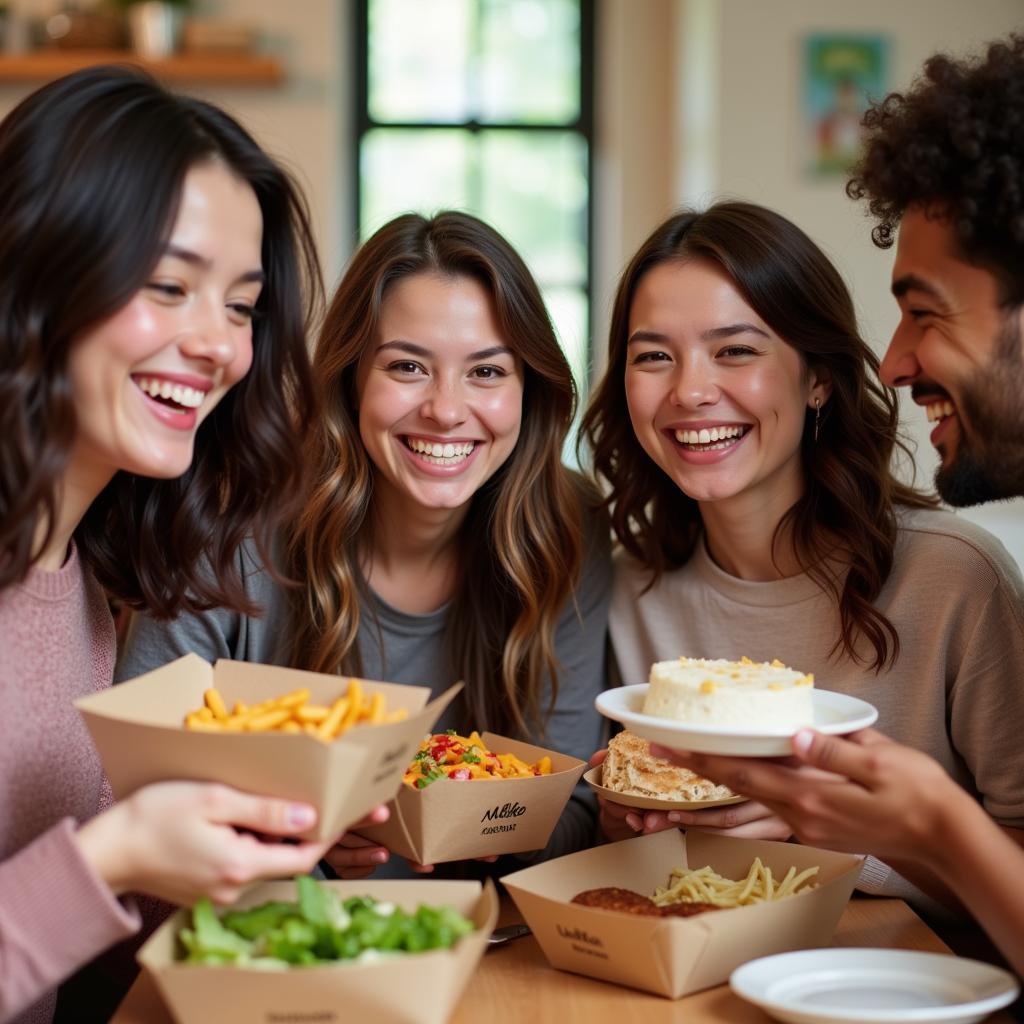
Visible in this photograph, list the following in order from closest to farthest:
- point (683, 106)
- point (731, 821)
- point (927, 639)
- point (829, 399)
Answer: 1. point (731, 821)
2. point (927, 639)
3. point (829, 399)
4. point (683, 106)

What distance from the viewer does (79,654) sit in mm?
1830

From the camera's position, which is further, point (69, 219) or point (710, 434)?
point (710, 434)

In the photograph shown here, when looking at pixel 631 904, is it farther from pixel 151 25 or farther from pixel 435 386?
pixel 151 25

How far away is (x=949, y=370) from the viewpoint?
180 cm

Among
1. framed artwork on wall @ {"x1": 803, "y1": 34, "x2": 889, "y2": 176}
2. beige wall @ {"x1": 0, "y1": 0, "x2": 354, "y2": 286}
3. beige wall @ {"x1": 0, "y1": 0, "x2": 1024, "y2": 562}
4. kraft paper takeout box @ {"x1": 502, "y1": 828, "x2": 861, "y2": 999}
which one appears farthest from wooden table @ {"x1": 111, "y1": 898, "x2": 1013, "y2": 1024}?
beige wall @ {"x1": 0, "y1": 0, "x2": 354, "y2": 286}

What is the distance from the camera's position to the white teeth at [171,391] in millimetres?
1629

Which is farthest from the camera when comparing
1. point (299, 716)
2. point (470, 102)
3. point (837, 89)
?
point (470, 102)

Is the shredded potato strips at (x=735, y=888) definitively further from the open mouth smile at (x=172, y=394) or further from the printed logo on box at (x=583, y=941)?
the open mouth smile at (x=172, y=394)

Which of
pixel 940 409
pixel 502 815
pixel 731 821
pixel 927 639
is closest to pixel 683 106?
pixel 927 639

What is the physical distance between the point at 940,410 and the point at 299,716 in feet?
3.37

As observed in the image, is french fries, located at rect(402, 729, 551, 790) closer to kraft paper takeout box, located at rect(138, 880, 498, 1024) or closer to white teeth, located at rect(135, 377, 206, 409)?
kraft paper takeout box, located at rect(138, 880, 498, 1024)

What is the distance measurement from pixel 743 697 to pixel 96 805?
37.7 inches

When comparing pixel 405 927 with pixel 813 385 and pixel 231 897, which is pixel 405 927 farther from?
pixel 813 385

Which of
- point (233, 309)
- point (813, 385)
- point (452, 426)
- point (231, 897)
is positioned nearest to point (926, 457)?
point (813, 385)
